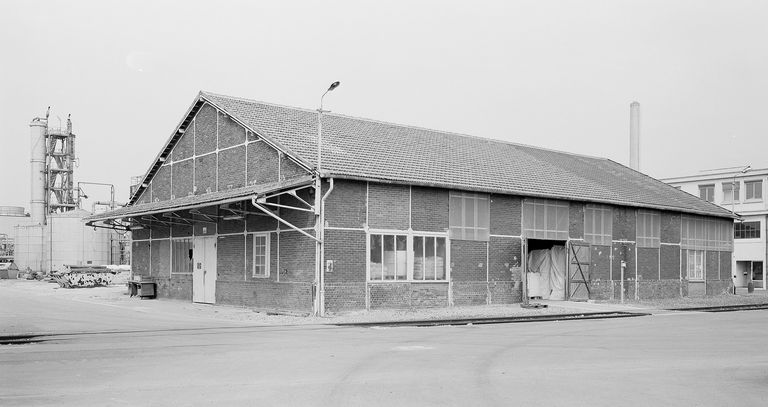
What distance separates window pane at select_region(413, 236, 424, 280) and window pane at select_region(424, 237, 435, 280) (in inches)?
7.1

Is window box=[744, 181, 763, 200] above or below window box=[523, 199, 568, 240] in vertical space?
above

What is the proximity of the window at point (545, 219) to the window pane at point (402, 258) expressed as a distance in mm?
6448

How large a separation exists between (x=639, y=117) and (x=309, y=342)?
175 feet

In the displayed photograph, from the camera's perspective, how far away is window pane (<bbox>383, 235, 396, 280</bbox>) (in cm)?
2583

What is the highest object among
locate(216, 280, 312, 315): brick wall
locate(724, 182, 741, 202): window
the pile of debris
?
locate(724, 182, 741, 202): window

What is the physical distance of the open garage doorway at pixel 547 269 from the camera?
105 ft

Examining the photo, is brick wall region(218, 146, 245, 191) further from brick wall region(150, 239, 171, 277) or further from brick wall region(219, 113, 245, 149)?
brick wall region(150, 239, 171, 277)

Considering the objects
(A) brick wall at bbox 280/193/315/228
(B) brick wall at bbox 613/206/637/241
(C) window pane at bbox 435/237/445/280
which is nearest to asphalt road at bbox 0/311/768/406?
(A) brick wall at bbox 280/193/315/228

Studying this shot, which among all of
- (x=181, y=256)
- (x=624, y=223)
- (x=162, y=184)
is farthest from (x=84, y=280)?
(x=624, y=223)

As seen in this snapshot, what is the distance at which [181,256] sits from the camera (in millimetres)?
33062

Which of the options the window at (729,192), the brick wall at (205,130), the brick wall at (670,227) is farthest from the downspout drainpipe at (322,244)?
the window at (729,192)

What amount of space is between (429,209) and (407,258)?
2.08m

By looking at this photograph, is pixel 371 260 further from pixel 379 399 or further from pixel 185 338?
pixel 379 399

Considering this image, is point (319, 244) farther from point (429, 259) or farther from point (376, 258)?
point (429, 259)
